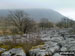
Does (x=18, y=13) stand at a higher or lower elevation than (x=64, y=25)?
higher

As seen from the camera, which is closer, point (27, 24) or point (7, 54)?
point (7, 54)

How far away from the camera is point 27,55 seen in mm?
7219

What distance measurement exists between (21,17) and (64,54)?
27333 mm

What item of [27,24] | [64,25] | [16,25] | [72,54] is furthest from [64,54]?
[64,25]

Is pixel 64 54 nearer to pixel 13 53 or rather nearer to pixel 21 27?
pixel 13 53

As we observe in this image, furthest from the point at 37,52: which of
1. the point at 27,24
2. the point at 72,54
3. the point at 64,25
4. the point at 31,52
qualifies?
the point at 64,25

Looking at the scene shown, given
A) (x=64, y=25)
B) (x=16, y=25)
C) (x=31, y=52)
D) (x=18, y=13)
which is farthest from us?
(x=64, y=25)

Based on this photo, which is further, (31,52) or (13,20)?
(13,20)

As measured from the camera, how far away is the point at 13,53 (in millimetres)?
6773

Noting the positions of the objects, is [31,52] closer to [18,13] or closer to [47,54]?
[47,54]

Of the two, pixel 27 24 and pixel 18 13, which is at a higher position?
pixel 18 13

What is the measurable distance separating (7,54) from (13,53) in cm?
30

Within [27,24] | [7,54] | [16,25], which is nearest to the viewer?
[7,54]

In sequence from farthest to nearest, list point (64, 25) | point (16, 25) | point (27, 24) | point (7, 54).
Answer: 1. point (64, 25)
2. point (16, 25)
3. point (27, 24)
4. point (7, 54)
